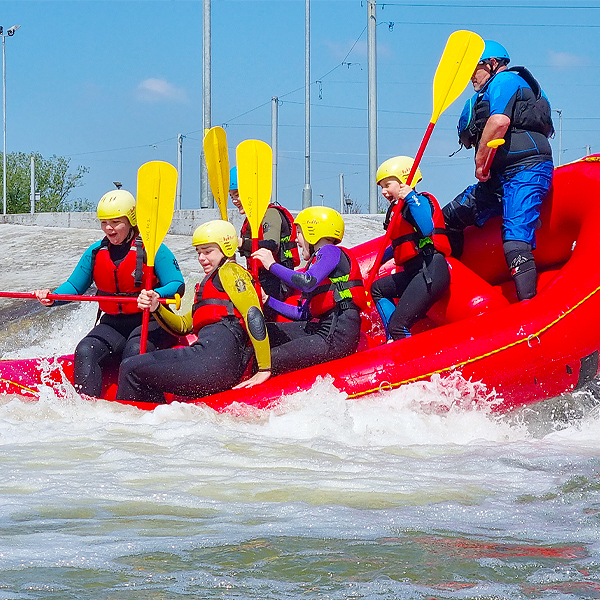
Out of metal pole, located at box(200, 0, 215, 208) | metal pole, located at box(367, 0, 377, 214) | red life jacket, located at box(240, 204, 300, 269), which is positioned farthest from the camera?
metal pole, located at box(367, 0, 377, 214)

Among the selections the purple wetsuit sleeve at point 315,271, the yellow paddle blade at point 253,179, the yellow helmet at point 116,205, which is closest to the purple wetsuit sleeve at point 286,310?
the purple wetsuit sleeve at point 315,271

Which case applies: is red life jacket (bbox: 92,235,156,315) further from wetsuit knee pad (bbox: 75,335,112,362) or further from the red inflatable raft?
the red inflatable raft

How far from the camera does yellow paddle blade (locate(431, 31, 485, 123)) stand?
14.8 feet

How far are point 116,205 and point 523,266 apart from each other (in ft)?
6.97

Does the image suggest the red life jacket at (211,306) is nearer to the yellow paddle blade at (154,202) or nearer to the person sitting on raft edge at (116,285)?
the person sitting on raft edge at (116,285)

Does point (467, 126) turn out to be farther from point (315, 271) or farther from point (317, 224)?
point (315, 271)

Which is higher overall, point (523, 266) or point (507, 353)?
point (523, 266)

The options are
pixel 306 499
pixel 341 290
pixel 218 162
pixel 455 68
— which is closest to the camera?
pixel 306 499

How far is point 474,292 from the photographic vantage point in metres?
4.58

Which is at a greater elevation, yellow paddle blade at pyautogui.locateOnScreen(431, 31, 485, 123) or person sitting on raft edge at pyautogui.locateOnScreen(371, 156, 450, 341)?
yellow paddle blade at pyautogui.locateOnScreen(431, 31, 485, 123)

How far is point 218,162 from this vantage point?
226 inches

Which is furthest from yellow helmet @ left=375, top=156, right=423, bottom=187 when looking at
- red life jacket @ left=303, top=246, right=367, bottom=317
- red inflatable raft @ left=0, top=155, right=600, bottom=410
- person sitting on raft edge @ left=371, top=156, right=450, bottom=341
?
red inflatable raft @ left=0, top=155, right=600, bottom=410

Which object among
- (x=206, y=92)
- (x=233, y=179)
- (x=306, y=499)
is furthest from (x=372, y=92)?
(x=306, y=499)

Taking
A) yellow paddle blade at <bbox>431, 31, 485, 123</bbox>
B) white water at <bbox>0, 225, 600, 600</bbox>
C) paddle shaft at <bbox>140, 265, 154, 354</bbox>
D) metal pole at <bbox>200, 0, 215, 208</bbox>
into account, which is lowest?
white water at <bbox>0, 225, 600, 600</bbox>
